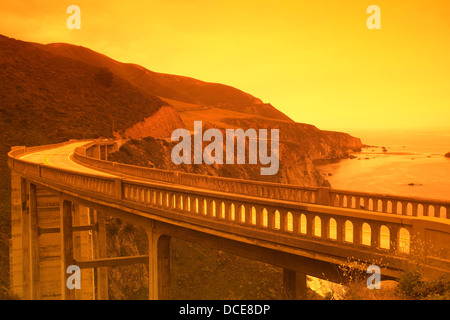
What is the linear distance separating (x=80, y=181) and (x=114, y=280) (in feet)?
56.6

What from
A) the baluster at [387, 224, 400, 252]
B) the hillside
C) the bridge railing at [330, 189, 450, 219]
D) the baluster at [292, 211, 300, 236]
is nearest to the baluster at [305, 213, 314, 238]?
the baluster at [292, 211, 300, 236]

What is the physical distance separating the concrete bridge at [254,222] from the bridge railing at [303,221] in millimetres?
15

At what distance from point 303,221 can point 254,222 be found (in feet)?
4.26

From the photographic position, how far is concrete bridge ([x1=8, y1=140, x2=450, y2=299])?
17.4 feet

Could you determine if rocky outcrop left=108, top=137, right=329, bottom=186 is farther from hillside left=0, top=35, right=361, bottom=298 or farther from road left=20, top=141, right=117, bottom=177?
road left=20, top=141, right=117, bottom=177

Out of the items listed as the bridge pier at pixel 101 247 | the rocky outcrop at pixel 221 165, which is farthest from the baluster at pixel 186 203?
the rocky outcrop at pixel 221 165

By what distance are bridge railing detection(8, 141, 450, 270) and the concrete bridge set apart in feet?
0.05

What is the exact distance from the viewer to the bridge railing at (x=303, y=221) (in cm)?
503

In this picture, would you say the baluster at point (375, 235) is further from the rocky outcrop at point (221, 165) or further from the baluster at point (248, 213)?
the rocky outcrop at point (221, 165)

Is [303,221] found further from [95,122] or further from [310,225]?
[95,122]

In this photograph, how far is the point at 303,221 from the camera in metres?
8.72

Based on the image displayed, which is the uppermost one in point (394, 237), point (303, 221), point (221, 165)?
point (394, 237)

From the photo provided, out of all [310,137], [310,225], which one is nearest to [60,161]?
[310,225]
